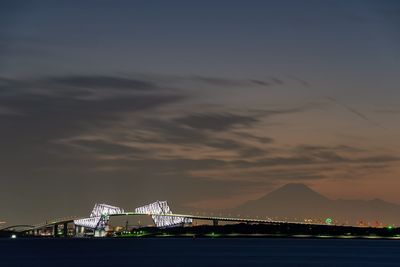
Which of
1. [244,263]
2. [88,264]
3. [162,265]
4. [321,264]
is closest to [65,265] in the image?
[88,264]

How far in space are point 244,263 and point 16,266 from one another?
29.1 m

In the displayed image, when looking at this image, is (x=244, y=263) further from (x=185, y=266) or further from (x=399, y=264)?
(x=399, y=264)

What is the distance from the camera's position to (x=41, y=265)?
11750 cm

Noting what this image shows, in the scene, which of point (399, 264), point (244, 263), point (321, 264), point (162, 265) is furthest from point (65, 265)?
point (399, 264)

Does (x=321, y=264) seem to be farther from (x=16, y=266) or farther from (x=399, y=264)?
(x=16, y=266)

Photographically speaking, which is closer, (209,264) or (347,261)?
(209,264)

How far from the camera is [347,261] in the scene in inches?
5030

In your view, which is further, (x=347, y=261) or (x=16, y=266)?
(x=347, y=261)

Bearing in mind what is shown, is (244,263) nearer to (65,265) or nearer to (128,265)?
(128,265)

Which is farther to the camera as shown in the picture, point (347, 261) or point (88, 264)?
point (347, 261)

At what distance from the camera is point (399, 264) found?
118 m

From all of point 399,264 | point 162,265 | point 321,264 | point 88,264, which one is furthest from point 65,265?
point 399,264

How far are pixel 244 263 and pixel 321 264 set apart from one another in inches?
392

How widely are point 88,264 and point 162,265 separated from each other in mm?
9653
